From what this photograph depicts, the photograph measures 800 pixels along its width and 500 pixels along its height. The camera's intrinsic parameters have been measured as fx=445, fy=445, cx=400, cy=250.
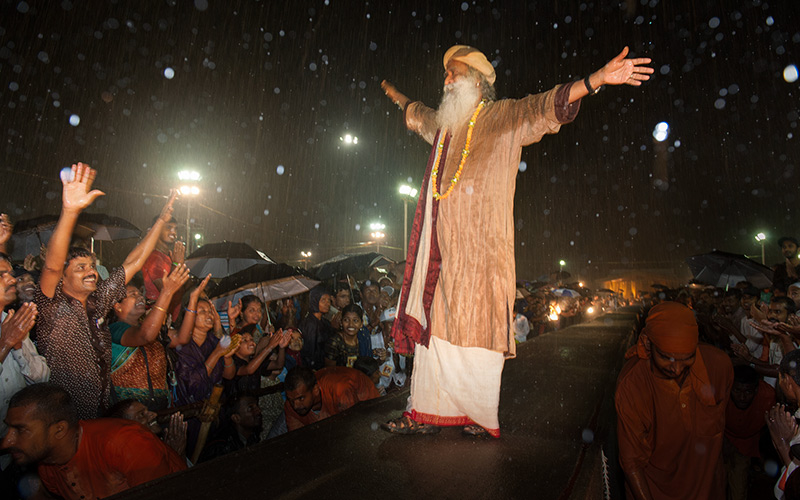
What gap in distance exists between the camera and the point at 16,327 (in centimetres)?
251

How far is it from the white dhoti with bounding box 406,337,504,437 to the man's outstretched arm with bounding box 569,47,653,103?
1575 millimetres

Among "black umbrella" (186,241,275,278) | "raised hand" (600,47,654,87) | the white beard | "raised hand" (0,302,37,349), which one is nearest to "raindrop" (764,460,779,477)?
"raised hand" (600,47,654,87)

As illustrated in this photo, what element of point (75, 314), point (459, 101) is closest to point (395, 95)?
point (459, 101)

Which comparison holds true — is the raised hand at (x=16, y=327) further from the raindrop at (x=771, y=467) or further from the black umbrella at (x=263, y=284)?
the raindrop at (x=771, y=467)

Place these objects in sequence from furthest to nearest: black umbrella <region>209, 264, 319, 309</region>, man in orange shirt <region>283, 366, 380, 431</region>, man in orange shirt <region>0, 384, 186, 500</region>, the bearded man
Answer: black umbrella <region>209, 264, 319, 309</region> < man in orange shirt <region>283, 366, 380, 431</region> < the bearded man < man in orange shirt <region>0, 384, 186, 500</region>

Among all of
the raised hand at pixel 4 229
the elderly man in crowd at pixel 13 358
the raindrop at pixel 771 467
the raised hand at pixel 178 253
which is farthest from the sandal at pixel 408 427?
the raised hand at pixel 178 253

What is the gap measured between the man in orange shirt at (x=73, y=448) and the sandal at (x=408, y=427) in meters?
1.26

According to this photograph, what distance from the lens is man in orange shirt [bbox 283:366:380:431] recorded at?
4.06 m

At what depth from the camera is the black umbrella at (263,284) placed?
608 cm

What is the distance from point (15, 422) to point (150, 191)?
21658 mm

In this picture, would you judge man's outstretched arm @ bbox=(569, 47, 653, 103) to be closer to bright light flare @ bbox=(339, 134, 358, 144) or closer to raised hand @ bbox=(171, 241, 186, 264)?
raised hand @ bbox=(171, 241, 186, 264)

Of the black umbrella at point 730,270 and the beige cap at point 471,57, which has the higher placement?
the beige cap at point 471,57

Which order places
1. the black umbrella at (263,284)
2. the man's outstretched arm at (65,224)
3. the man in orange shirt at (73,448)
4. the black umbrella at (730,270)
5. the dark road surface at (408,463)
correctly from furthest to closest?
the black umbrella at (730,270) → the black umbrella at (263,284) → the man's outstretched arm at (65,224) → the man in orange shirt at (73,448) → the dark road surface at (408,463)

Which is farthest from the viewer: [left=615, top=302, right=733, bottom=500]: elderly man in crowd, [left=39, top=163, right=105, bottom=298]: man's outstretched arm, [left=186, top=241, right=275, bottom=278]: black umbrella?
[left=186, top=241, right=275, bottom=278]: black umbrella
